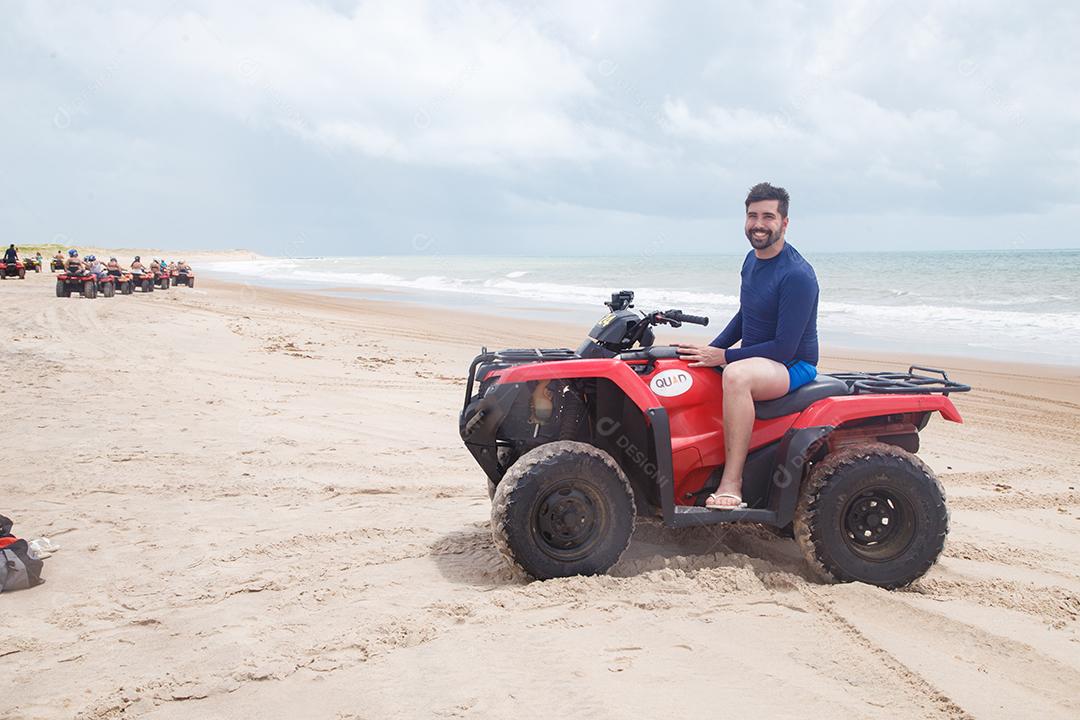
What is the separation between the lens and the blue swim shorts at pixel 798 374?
419 centimetres

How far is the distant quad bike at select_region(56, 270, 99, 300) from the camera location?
68.1ft

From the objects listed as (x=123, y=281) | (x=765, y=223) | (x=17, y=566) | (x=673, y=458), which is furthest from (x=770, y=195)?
(x=123, y=281)

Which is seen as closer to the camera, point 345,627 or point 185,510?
point 345,627

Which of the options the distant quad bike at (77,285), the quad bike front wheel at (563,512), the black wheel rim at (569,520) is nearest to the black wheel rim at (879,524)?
the quad bike front wheel at (563,512)

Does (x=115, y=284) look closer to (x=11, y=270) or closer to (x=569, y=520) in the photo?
(x=11, y=270)

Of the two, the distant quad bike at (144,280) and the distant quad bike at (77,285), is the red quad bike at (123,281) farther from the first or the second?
the distant quad bike at (77,285)

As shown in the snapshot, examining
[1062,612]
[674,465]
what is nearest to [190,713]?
[674,465]

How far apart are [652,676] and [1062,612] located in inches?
84.9

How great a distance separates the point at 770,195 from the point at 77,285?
21250mm

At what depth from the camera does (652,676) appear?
3.12 metres

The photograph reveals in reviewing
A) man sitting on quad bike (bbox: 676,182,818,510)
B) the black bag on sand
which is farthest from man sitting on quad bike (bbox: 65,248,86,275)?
man sitting on quad bike (bbox: 676,182,818,510)

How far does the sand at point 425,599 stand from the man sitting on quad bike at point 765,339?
0.72 meters

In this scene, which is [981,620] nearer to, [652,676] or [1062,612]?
[1062,612]

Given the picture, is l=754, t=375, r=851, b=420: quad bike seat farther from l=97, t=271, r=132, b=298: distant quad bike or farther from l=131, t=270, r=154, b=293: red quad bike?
l=131, t=270, r=154, b=293: red quad bike
